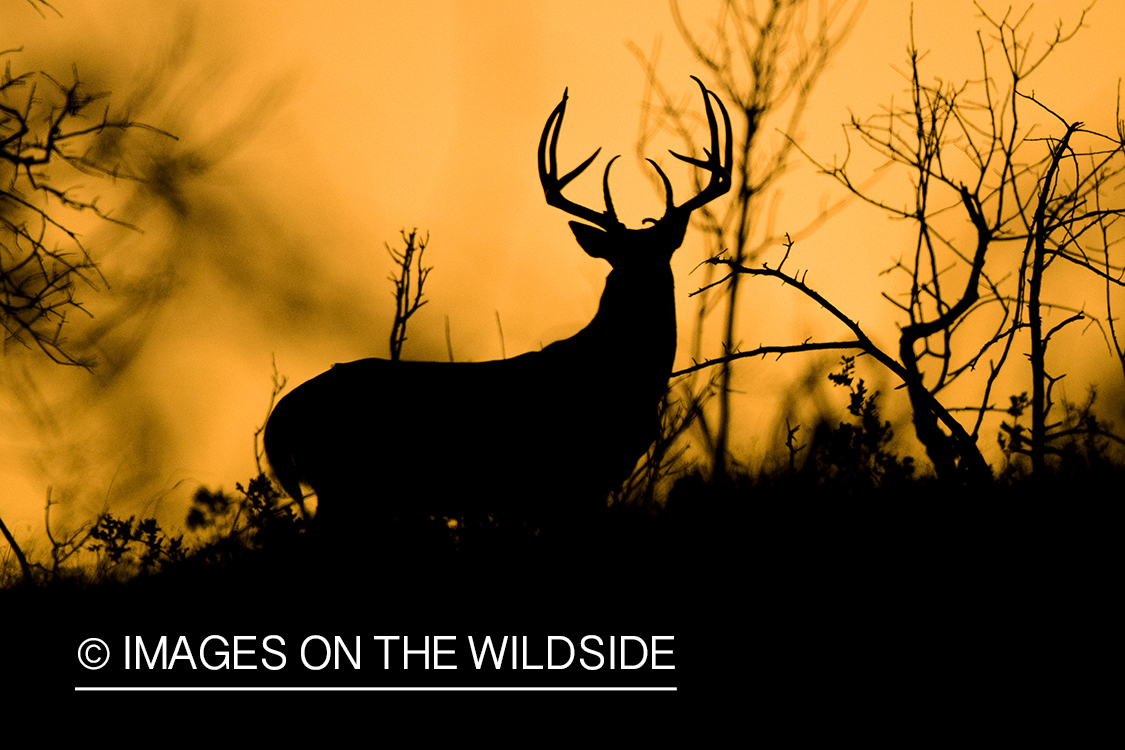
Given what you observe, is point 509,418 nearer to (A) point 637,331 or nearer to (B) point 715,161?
(A) point 637,331

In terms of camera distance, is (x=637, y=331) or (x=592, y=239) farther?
(x=592, y=239)

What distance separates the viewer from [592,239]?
5.27 m

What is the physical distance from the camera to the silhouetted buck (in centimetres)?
483

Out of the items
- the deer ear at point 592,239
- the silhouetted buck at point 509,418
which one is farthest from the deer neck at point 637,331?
the deer ear at point 592,239

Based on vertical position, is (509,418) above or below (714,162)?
below

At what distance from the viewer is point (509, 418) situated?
4.93 metres

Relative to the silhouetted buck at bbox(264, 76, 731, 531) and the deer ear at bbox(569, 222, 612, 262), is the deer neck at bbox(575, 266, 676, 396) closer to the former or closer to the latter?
the silhouetted buck at bbox(264, 76, 731, 531)

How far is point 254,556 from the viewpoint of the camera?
17.8 ft

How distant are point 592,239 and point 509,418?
118 centimetres

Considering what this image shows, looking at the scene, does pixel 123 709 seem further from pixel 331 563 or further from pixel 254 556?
pixel 254 556

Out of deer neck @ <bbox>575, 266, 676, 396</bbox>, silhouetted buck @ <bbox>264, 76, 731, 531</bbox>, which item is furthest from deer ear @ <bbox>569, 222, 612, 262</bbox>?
deer neck @ <bbox>575, 266, 676, 396</bbox>

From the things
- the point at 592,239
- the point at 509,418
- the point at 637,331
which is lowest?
the point at 509,418

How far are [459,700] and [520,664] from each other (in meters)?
0.35

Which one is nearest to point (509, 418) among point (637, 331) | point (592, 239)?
point (637, 331)
